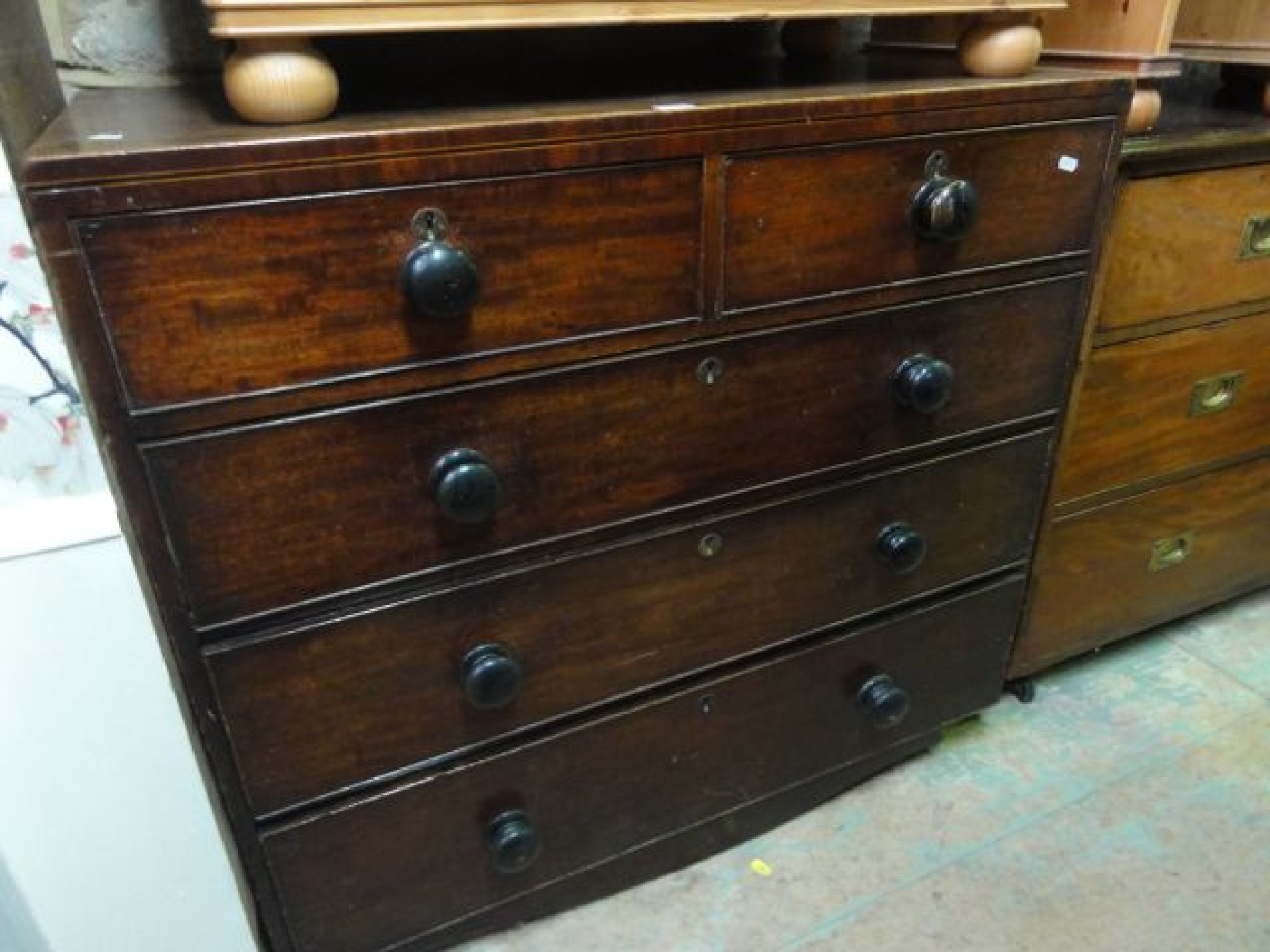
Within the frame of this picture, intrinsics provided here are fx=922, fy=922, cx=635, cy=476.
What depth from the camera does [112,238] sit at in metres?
0.59

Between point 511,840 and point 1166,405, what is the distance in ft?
3.34

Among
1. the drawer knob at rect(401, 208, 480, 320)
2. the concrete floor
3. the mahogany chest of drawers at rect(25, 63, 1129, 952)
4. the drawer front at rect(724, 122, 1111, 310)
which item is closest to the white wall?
the mahogany chest of drawers at rect(25, 63, 1129, 952)

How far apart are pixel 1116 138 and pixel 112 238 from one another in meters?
0.93

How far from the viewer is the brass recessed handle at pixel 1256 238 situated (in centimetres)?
118

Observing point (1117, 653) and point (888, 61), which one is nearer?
point (888, 61)

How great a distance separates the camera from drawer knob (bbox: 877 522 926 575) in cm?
102

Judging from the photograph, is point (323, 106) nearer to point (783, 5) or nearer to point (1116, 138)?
point (783, 5)

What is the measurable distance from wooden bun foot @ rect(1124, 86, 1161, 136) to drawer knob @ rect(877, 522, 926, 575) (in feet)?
1.68

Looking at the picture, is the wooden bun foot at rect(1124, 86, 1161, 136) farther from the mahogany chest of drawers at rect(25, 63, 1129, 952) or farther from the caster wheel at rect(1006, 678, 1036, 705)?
the caster wheel at rect(1006, 678, 1036, 705)

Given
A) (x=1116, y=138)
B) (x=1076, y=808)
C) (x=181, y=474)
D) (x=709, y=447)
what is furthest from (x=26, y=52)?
(x=1076, y=808)

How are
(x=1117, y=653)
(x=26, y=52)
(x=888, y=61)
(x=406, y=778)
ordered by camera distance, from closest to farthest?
1. (x=26, y=52)
2. (x=406, y=778)
3. (x=888, y=61)
4. (x=1117, y=653)

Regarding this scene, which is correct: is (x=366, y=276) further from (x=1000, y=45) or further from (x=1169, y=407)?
(x=1169, y=407)

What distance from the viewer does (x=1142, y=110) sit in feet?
3.44

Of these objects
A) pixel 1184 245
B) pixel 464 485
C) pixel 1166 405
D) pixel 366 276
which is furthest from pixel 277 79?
pixel 1166 405
